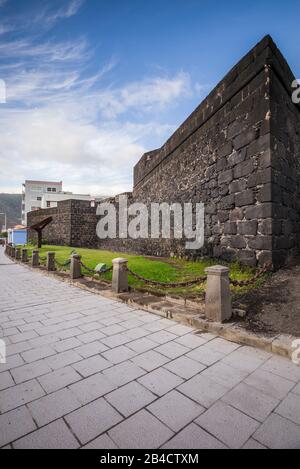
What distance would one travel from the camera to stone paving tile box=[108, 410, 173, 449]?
1512 millimetres

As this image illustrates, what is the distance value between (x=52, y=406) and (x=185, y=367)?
1233mm

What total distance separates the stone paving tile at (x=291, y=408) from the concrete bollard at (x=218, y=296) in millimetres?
1392

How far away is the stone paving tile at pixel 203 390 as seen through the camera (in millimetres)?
1916

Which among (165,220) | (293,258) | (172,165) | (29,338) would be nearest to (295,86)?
(293,258)

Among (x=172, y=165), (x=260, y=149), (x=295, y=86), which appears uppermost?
(x=295, y=86)

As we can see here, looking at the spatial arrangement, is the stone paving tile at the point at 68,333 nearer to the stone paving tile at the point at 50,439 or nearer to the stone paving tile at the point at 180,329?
the stone paving tile at the point at 180,329

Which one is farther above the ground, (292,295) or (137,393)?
(292,295)

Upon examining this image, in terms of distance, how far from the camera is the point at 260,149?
4988 millimetres

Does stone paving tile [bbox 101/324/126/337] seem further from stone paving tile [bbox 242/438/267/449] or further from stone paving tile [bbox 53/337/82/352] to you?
stone paving tile [bbox 242/438/267/449]

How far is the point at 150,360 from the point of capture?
100 inches

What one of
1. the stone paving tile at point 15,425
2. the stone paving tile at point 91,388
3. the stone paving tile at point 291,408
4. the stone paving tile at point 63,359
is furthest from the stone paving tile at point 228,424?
the stone paving tile at point 63,359

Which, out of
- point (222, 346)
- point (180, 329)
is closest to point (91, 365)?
point (180, 329)
